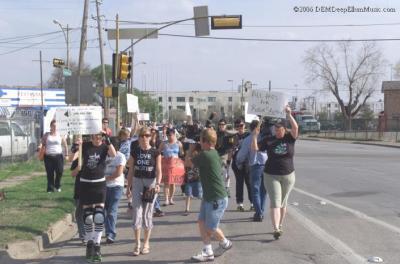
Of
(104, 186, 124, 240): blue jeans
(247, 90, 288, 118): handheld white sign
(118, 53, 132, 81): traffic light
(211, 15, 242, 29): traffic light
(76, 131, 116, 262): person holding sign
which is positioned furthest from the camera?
(118, 53, 132, 81): traffic light

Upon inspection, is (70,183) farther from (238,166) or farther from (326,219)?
(326,219)

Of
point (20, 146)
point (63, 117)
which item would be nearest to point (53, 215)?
point (63, 117)

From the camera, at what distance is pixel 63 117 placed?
991 cm

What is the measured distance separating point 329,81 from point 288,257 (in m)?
84.3

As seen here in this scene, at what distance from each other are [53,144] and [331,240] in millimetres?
7780

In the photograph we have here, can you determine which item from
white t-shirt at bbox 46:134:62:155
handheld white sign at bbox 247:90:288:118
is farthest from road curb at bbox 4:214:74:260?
white t-shirt at bbox 46:134:62:155

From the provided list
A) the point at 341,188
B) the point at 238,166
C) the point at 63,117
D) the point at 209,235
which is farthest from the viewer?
the point at 341,188

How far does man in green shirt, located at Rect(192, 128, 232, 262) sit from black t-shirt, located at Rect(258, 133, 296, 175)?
1.51m

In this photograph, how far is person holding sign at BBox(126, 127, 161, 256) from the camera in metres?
8.13

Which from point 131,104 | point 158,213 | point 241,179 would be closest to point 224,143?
point 241,179

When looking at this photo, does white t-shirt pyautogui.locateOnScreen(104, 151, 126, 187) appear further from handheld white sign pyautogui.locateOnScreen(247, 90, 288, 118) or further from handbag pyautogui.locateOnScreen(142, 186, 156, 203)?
handheld white sign pyautogui.locateOnScreen(247, 90, 288, 118)

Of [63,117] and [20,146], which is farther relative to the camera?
[20,146]

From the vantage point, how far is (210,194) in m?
7.52

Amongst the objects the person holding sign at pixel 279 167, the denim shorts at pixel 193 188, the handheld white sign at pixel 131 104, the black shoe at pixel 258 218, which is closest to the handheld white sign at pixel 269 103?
the person holding sign at pixel 279 167
